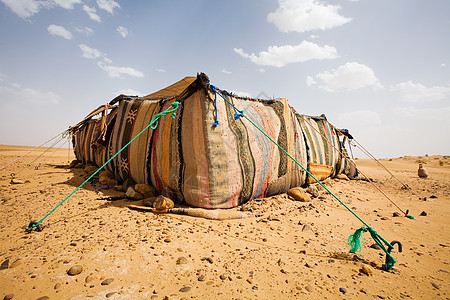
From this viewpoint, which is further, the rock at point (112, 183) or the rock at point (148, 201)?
the rock at point (112, 183)

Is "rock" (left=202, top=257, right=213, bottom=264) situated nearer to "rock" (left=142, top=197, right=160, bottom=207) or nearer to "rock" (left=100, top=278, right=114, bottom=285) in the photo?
"rock" (left=100, top=278, right=114, bottom=285)

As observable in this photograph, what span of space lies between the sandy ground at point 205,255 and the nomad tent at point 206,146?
551 mm

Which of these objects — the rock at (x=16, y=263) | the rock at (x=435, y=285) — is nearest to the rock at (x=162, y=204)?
the rock at (x=16, y=263)

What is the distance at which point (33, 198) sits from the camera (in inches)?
138

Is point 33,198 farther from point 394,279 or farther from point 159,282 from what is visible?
point 394,279

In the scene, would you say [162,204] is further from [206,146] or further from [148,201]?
[206,146]

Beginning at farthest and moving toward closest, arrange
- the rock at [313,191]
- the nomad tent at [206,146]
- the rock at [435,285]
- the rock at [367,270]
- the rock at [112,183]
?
the rock at [313,191]
the rock at [112,183]
the nomad tent at [206,146]
the rock at [367,270]
the rock at [435,285]

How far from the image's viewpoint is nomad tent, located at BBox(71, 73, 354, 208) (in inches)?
131

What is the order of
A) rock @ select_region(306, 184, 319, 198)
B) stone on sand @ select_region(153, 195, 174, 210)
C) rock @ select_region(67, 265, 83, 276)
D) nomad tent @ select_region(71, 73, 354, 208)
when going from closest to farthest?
rock @ select_region(67, 265, 83, 276) → stone on sand @ select_region(153, 195, 174, 210) → nomad tent @ select_region(71, 73, 354, 208) → rock @ select_region(306, 184, 319, 198)

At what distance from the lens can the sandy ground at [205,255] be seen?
62.9 inches

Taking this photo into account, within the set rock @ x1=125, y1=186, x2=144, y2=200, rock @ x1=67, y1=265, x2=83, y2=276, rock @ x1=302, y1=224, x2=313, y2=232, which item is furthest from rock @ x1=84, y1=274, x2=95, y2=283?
rock @ x1=302, y1=224, x2=313, y2=232

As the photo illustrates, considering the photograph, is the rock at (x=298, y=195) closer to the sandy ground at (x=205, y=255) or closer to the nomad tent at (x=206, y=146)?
the nomad tent at (x=206, y=146)

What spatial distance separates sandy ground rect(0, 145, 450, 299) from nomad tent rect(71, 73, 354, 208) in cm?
55

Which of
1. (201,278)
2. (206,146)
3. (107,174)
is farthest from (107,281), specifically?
(107,174)
